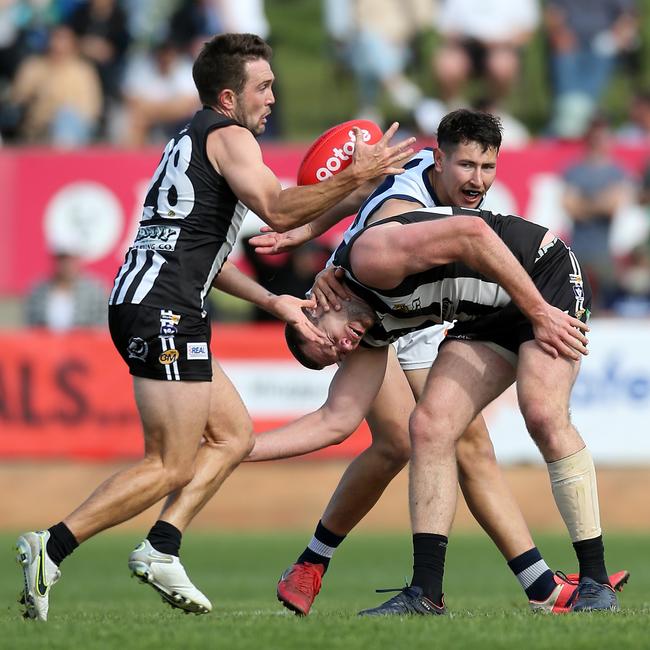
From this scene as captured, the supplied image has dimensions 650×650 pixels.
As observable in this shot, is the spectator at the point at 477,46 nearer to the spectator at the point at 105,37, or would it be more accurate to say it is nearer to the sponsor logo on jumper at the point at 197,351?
the spectator at the point at 105,37

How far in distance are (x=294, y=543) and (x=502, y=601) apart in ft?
15.3

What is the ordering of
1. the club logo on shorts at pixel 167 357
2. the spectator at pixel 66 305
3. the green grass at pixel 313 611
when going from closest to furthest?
the green grass at pixel 313 611 < the club logo on shorts at pixel 167 357 < the spectator at pixel 66 305

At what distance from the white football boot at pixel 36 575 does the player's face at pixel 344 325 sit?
65.4 inches

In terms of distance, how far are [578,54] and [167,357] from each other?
12.4m

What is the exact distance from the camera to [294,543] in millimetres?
13367

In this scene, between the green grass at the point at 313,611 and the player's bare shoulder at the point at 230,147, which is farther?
the player's bare shoulder at the point at 230,147

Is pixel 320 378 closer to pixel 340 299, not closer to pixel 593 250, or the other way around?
pixel 593 250

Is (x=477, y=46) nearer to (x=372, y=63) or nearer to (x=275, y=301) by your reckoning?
(x=372, y=63)

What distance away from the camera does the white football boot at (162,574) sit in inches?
269

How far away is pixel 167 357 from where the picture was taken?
275 inches

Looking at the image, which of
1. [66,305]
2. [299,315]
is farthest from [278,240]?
[66,305]

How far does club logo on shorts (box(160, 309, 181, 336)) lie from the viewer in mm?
7008

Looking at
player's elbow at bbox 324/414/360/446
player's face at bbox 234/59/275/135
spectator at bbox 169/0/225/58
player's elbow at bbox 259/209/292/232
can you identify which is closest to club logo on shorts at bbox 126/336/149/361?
player's elbow at bbox 259/209/292/232

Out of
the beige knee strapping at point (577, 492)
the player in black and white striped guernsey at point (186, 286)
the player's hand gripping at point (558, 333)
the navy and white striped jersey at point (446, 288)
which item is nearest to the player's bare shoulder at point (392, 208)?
the navy and white striped jersey at point (446, 288)
